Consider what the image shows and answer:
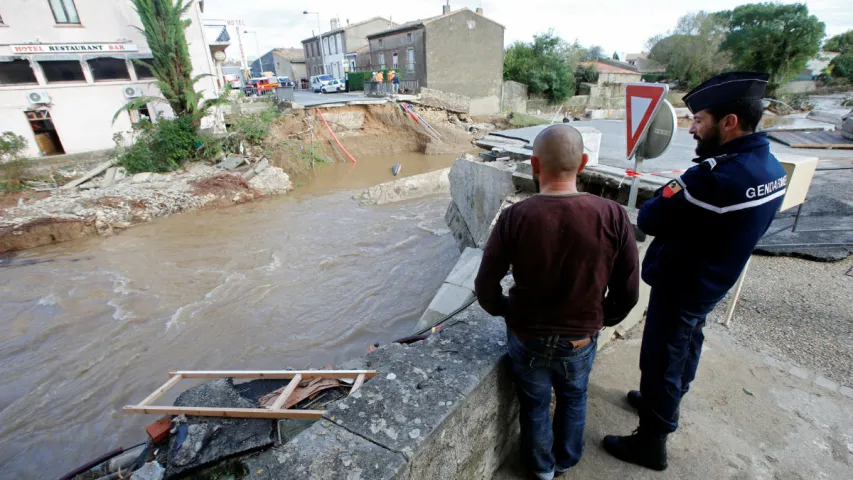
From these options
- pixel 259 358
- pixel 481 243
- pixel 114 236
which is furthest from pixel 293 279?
pixel 114 236

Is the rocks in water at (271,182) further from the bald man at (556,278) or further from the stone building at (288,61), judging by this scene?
the stone building at (288,61)

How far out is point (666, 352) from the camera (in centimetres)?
209

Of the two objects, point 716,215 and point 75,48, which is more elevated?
point 75,48

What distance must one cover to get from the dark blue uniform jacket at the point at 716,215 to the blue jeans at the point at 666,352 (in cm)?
8

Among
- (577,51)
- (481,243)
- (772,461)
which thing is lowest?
(481,243)

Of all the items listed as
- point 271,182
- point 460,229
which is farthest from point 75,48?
point 460,229

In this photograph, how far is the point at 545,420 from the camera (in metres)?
1.97

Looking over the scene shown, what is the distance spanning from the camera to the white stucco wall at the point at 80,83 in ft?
52.3

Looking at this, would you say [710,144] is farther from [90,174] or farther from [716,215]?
[90,174]

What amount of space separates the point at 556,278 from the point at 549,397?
2.10ft

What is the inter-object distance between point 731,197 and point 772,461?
163 centimetres

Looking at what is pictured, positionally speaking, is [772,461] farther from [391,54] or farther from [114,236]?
[391,54]

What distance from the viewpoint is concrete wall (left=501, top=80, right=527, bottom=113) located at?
3084cm

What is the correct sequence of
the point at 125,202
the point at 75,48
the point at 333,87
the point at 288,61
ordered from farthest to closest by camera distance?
the point at 288,61
the point at 333,87
the point at 75,48
the point at 125,202
